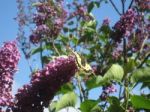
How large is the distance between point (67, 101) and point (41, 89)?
0.71 meters

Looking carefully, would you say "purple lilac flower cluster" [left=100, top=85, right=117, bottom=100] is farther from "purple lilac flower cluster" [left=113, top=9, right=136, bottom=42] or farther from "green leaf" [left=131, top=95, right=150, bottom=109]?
"green leaf" [left=131, top=95, right=150, bottom=109]


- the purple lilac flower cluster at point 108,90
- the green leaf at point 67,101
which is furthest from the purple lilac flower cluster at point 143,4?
the green leaf at point 67,101

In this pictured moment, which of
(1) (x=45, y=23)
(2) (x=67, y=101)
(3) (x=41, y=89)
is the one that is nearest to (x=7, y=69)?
(3) (x=41, y=89)

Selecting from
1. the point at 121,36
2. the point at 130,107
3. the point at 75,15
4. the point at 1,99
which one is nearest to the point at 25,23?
the point at 75,15

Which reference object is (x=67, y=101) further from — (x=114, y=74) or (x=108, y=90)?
(x=108, y=90)

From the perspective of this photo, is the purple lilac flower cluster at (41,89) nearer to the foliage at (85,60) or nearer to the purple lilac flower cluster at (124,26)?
the foliage at (85,60)

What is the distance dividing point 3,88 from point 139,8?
3435 millimetres

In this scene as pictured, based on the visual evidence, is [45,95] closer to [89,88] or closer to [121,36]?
[89,88]

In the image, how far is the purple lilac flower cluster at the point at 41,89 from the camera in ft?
7.36

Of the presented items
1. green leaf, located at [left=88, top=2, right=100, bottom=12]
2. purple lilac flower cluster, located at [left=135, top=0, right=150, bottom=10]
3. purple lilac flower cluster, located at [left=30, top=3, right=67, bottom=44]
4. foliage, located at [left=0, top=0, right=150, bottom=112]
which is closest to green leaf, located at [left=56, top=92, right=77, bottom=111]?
foliage, located at [left=0, top=0, right=150, bottom=112]

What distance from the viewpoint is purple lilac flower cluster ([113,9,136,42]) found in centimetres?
384

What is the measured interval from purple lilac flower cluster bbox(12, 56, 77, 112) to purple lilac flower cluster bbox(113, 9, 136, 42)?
1.59 m

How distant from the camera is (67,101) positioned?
2.96m

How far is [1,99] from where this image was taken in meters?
2.16
